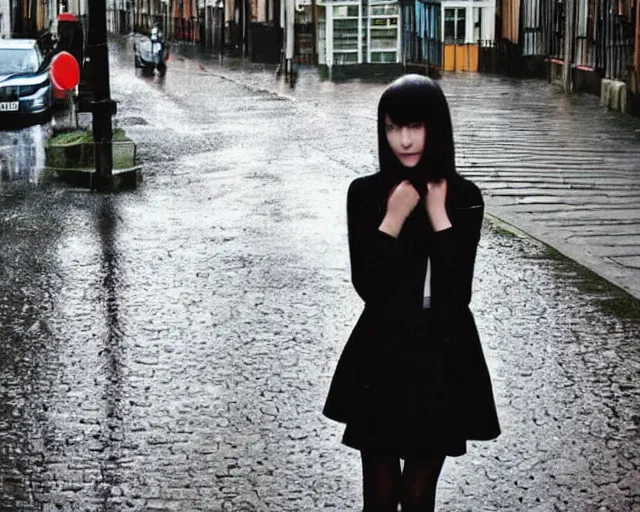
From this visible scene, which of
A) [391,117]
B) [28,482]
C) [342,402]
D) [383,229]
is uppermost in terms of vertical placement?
[391,117]

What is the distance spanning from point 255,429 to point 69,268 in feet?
13.5

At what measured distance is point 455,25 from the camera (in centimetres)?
4338

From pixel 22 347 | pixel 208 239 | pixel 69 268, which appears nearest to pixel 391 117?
pixel 22 347

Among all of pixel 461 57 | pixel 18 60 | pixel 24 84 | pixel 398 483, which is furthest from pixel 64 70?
pixel 461 57

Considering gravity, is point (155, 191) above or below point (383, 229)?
below

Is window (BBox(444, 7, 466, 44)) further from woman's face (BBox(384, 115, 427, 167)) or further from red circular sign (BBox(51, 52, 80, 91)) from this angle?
woman's face (BBox(384, 115, 427, 167))

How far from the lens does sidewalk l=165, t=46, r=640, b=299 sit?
10.7 m

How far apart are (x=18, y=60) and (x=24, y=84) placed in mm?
2430

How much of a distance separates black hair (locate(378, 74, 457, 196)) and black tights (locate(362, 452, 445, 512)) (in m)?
0.79

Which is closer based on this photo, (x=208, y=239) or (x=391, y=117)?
(x=391, y=117)

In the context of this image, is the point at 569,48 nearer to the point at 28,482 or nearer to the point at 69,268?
the point at 69,268

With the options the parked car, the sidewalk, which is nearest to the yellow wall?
the sidewalk

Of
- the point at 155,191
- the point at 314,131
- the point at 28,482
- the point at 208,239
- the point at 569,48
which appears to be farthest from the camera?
the point at 569,48

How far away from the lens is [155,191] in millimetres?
13648
